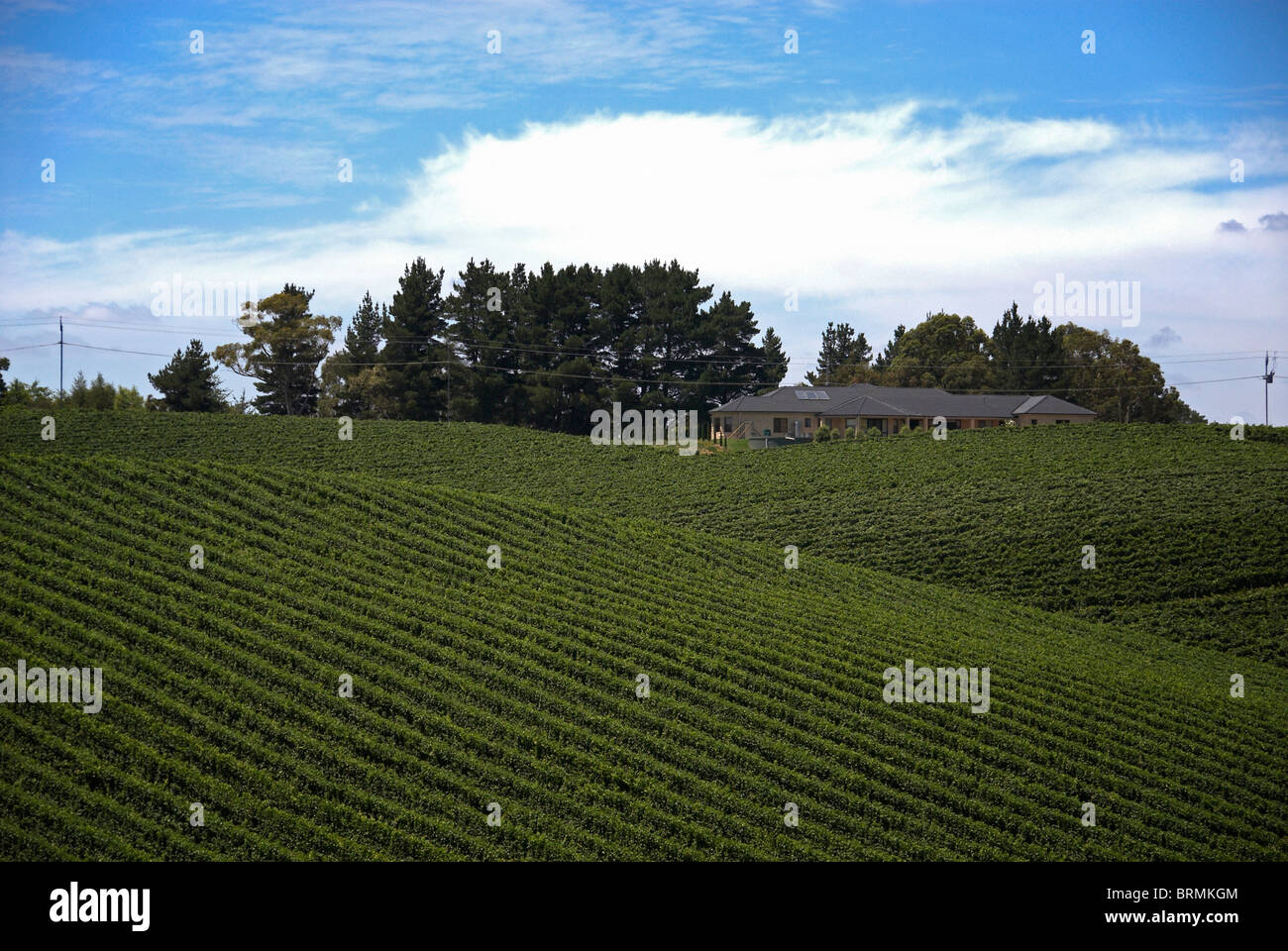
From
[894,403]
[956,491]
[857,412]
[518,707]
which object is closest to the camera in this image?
[518,707]

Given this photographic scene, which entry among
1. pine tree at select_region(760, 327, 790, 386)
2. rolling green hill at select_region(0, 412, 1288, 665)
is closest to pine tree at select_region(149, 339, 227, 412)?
rolling green hill at select_region(0, 412, 1288, 665)

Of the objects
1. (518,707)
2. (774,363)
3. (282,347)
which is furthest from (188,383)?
(518,707)

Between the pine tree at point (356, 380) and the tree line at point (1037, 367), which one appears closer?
the pine tree at point (356, 380)

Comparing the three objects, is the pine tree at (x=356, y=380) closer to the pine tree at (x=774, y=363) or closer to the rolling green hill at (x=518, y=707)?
the pine tree at (x=774, y=363)

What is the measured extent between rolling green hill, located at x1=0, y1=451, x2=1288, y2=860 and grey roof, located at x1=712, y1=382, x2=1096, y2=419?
43.1 m

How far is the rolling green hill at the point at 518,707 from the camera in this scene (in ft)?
34.0

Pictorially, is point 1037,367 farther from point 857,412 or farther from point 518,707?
point 518,707

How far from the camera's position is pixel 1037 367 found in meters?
78.6

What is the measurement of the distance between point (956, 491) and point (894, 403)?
110ft

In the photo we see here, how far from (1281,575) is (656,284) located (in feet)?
162

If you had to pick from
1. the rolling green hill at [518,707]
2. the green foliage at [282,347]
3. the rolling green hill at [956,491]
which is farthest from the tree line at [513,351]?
the rolling green hill at [518,707]

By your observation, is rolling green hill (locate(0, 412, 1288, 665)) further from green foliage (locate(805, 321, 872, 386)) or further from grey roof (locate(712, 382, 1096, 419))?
green foliage (locate(805, 321, 872, 386))

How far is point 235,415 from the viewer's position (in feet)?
154
